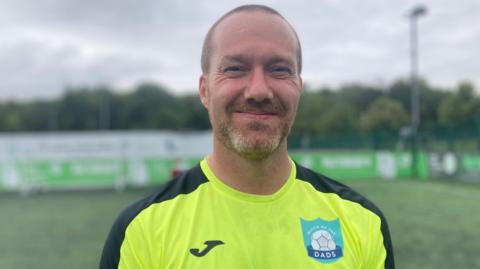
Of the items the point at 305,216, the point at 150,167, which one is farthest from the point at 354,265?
the point at 150,167

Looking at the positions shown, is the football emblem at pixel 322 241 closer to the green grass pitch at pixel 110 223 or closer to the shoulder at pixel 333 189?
the shoulder at pixel 333 189

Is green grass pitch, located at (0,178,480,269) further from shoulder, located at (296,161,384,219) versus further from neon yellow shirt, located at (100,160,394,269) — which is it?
neon yellow shirt, located at (100,160,394,269)

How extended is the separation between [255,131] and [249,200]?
0.33m

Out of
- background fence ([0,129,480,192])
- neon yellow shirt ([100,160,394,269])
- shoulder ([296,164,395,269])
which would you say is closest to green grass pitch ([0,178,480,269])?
background fence ([0,129,480,192])

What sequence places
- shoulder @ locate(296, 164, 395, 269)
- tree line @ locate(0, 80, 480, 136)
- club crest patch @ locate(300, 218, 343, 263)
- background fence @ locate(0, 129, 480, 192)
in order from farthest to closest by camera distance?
tree line @ locate(0, 80, 480, 136), background fence @ locate(0, 129, 480, 192), shoulder @ locate(296, 164, 395, 269), club crest patch @ locate(300, 218, 343, 263)

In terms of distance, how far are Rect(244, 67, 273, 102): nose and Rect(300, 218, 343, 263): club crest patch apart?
552 mm

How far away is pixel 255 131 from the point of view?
4.94ft

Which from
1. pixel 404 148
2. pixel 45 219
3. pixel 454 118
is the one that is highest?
pixel 454 118

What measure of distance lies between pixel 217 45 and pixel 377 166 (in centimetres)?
1801

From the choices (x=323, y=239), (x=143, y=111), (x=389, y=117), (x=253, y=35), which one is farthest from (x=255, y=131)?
(x=143, y=111)

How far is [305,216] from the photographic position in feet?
5.71

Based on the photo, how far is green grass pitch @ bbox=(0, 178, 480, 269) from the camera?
6.59 meters

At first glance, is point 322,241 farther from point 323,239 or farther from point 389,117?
point 389,117

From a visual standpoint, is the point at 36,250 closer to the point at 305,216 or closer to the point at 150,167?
the point at 305,216
